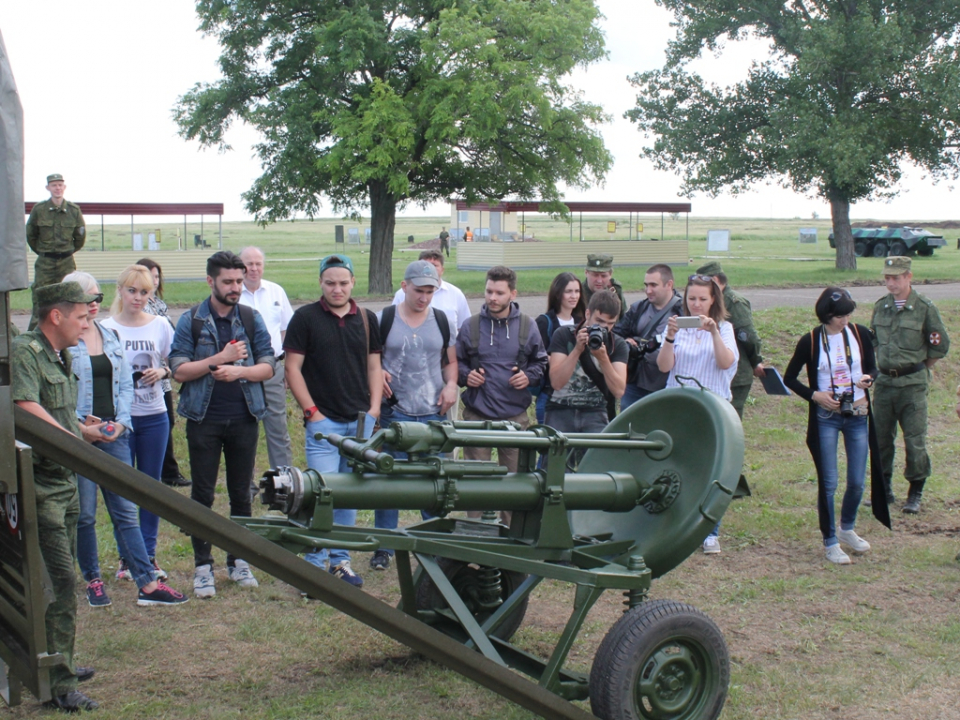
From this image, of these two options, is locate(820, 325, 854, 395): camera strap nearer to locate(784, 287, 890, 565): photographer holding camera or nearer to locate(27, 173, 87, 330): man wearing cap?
locate(784, 287, 890, 565): photographer holding camera

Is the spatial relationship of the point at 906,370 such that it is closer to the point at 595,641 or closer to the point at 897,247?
the point at 595,641

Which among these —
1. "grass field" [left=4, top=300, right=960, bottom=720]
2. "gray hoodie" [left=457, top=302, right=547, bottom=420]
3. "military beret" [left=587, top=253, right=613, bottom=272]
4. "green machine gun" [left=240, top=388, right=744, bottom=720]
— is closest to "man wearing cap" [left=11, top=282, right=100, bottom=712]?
"grass field" [left=4, top=300, right=960, bottom=720]

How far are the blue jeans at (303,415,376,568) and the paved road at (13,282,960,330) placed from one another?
11.7 meters

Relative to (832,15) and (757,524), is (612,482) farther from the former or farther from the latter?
(832,15)

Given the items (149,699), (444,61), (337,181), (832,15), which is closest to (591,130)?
(444,61)

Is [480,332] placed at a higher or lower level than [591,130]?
lower

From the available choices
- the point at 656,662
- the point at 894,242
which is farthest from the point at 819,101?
the point at 656,662

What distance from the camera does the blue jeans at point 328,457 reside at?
5.91 m

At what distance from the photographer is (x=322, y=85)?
86.0 ft

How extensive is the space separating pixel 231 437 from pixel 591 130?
23728 mm

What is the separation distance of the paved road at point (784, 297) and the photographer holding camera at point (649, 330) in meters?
9.94

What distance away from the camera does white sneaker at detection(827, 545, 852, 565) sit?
6637 millimetres

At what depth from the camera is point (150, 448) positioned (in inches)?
241

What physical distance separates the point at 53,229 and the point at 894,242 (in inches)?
1608
